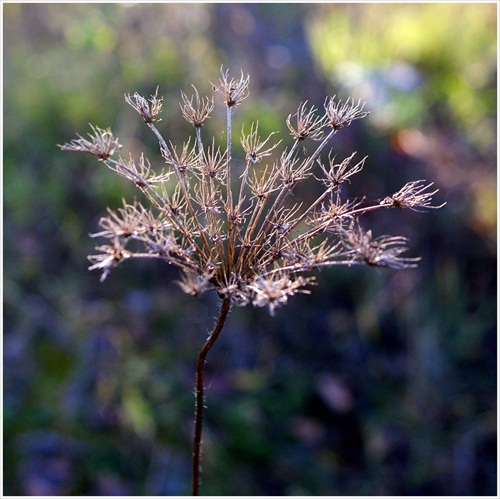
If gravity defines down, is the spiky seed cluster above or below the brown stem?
above

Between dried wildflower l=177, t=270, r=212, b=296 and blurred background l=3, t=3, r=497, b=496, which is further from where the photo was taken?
blurred background l=3, t=3, r=497, b=496

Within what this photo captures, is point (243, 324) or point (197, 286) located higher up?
point (197, 286)

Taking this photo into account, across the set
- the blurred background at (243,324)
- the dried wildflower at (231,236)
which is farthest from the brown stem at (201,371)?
the blurred background at (243,324)

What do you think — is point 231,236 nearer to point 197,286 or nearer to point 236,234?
point 236,234

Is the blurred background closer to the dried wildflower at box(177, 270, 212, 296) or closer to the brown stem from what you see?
the brown stem

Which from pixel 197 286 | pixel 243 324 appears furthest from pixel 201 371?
pixel 243 324

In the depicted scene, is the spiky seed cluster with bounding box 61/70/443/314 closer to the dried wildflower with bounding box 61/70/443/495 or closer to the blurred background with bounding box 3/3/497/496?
the dried wildflower with bounding box 61/70/443/495

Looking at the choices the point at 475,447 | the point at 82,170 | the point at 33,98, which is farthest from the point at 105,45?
the point at 475,447

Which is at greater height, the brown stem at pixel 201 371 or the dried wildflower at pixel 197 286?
the dried wildflower at pixel 197 286

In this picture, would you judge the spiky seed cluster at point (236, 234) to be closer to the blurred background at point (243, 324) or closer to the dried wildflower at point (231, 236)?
the dried wildflower at point (231, 236)

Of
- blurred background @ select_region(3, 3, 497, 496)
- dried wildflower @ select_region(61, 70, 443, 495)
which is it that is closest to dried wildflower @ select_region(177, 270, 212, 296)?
dried wildflower @ select_region(61, 70, 443, 495)
